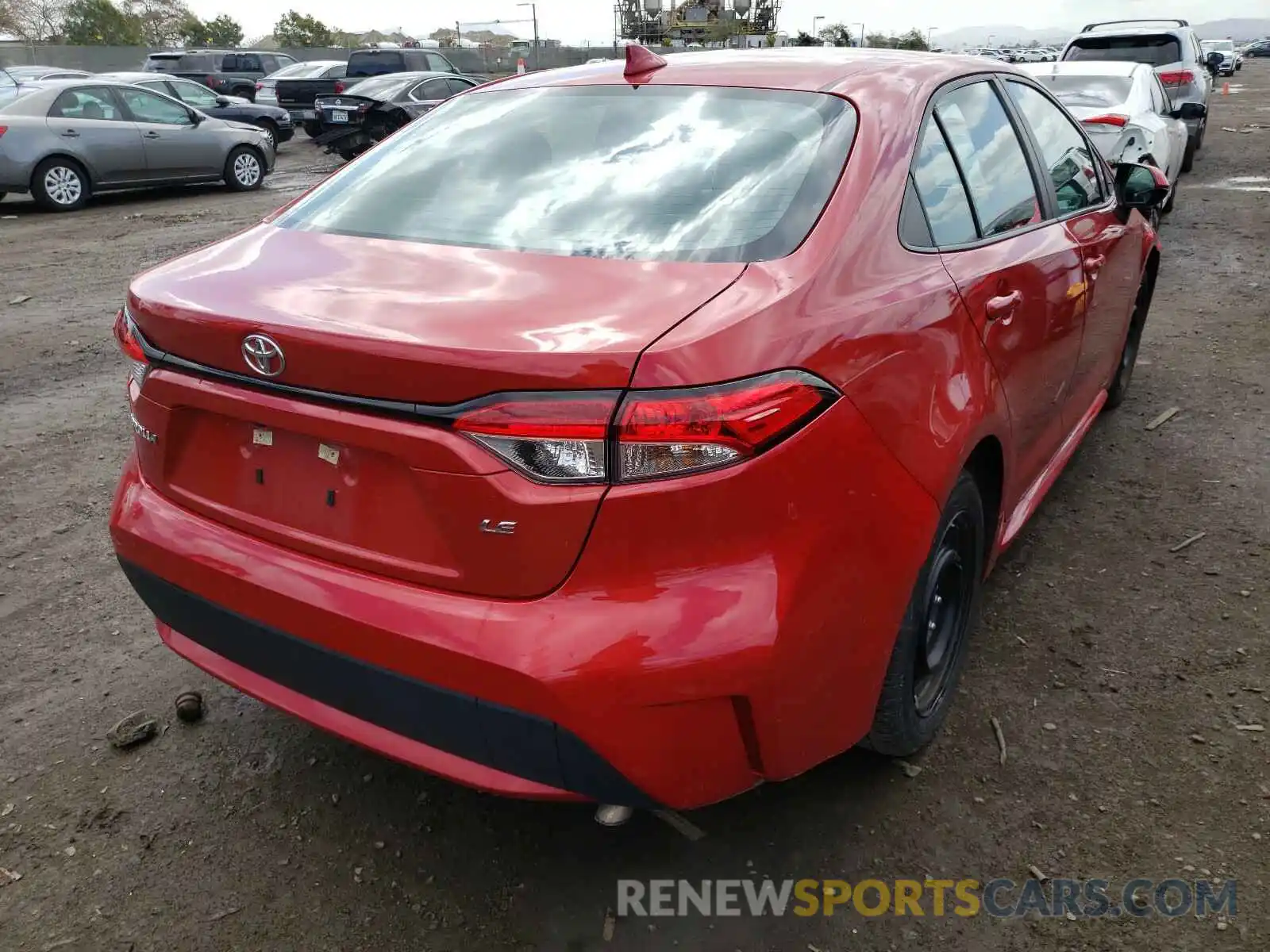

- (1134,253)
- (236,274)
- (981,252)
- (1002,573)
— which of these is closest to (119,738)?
(236,274)

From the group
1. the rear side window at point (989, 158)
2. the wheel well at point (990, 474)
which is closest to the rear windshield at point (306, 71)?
the rear side window at point (989, 158)

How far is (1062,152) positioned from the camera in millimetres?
3506

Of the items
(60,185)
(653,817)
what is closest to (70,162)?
(60,185)

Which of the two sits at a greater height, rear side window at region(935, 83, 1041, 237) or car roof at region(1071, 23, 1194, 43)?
car roof at region(1071, 23, 1194, 43)

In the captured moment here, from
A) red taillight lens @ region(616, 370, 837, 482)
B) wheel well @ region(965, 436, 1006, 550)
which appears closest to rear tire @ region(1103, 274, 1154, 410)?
wheel well @ region(965, 436, 1006, 550)

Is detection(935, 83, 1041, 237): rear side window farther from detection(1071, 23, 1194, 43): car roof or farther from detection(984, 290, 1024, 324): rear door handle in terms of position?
detection(1071, 23, 1194, 43): car roof

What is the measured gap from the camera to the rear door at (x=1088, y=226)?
10.8 feet

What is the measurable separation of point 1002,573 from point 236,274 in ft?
8.75

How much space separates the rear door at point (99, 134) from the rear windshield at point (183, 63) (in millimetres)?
16604

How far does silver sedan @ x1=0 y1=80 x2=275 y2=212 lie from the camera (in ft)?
36.6

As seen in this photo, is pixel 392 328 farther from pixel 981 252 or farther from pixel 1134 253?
pixel 1134 253

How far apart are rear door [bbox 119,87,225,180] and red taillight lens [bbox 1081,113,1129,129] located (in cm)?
1038

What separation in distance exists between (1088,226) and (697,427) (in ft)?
7.69

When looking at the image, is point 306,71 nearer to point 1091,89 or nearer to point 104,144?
point 104,144
